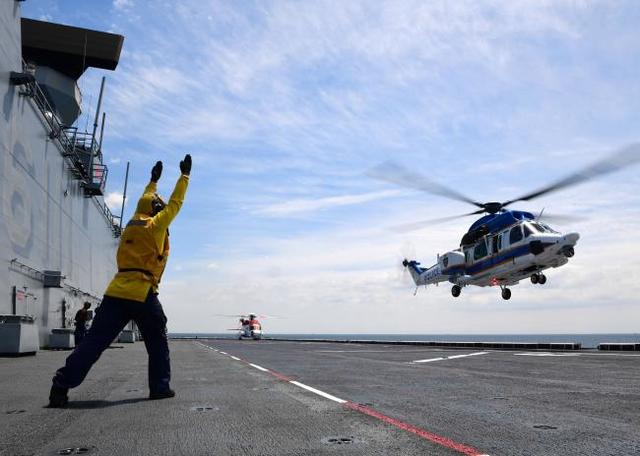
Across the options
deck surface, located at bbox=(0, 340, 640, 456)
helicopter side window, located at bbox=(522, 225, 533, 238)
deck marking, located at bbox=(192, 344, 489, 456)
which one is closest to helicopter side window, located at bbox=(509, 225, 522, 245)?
helicopter side window, located at bbox=(522, 225, 533, 238)

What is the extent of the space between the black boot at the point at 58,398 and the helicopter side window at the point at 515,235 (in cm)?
2385

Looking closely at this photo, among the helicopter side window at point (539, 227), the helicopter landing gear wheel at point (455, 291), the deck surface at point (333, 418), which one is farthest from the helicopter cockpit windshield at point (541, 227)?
the deck surface at point (333, 418)

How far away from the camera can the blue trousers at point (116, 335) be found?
5691 millimetres

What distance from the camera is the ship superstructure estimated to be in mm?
20578

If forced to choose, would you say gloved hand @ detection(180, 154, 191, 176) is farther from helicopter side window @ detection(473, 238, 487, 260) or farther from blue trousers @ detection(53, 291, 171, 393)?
helicopter side window @ detection(473, 238, 487, 260)

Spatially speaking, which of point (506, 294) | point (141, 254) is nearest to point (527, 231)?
point (506, 294)

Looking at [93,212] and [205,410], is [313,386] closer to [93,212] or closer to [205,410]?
[205,410]

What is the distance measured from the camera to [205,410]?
17.4 feet

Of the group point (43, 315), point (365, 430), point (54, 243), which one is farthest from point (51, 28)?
point (365, 430)

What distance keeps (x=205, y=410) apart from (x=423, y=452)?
2681mm

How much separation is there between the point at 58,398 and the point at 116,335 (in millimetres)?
891

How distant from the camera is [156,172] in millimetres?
6637

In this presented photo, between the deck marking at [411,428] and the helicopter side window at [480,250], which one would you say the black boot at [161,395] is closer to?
the deck marking at [411,428]

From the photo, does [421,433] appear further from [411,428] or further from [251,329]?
[251,329]
